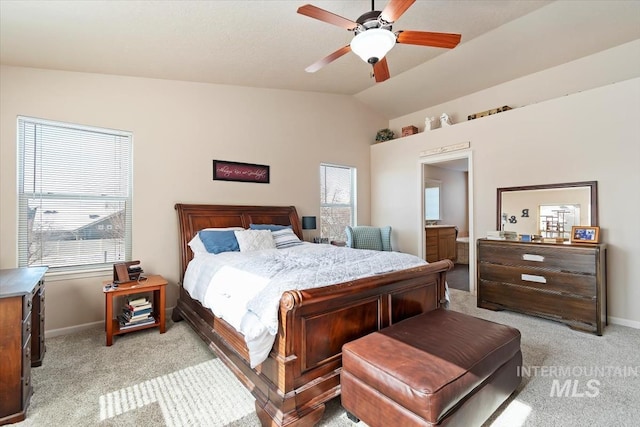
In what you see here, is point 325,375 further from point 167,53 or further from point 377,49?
point 167,53

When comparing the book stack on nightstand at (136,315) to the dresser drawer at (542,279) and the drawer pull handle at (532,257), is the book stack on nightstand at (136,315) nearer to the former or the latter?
the dresser drawer at (542,279)

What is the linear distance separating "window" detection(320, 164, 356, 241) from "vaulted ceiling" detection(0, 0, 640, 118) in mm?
1594

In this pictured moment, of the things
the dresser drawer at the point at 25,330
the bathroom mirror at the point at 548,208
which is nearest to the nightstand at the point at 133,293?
the dresser drawer at the point at 25,330

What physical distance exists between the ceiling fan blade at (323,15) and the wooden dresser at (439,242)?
183 inches

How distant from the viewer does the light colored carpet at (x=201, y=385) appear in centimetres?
174

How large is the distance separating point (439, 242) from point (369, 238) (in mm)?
2308

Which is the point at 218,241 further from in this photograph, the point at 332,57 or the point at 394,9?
the point at 394,9

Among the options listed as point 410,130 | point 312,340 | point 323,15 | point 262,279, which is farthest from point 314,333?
point 410,130

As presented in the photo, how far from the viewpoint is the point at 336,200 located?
5.30 metres

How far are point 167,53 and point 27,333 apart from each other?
264 cm

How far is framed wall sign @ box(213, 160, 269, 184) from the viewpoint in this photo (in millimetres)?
3924

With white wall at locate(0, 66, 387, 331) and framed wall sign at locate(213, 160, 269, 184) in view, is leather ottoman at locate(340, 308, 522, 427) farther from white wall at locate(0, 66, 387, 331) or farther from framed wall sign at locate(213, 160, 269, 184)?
framed wall sign at locate(213, 160, 269, 184)

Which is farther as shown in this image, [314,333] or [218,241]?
[218,241]

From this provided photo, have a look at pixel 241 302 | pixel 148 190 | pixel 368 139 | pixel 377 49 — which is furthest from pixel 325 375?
pixel 368 139
